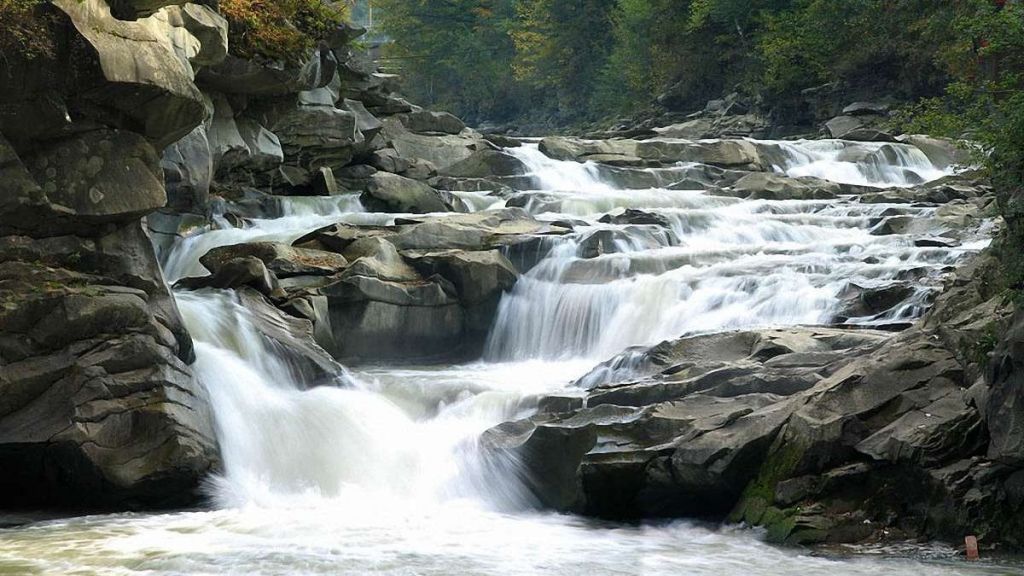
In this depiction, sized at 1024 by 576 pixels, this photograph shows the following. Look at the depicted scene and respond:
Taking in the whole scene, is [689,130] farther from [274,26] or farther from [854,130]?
[274,26]

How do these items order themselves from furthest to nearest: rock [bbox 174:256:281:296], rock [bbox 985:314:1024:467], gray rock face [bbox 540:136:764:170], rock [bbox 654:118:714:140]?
rock [bbox 654:118:714:140] → gray rock face [bbox 540:136:764:170] → rock [bbox 174:256:281:296] → rock [bbox 985:314:1024:467]

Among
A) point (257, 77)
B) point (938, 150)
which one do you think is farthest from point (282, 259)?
point (938, 150)

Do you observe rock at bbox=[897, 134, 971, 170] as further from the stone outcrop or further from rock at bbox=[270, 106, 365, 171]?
the stone outcrop

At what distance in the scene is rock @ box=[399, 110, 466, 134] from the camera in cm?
3100

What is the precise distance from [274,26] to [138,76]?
25.1ft

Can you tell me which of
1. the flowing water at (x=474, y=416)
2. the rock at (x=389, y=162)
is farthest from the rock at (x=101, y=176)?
the rock at (x=389, y=162)

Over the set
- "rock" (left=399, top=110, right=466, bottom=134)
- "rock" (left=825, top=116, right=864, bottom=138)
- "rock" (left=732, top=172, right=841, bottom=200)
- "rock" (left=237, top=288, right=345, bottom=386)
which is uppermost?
"rock" (left=825, top=116, right=864, bottom=138)

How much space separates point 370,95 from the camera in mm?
28438

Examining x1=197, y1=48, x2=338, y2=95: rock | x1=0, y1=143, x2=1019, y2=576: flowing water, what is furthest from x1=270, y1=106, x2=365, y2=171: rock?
x1=197, y1=48, x2=338, y2=95: rock

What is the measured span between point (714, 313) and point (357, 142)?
10.7 meters

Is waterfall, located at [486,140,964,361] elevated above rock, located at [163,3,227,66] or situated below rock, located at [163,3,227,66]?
below

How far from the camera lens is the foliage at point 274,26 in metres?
18.6

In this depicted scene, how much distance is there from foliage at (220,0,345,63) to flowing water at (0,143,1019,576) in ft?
10.2

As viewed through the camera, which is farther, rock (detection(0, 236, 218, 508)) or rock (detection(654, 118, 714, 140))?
rock (detection(654, 118, 714, 140))
